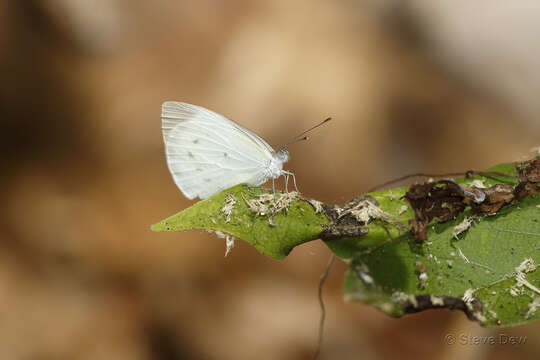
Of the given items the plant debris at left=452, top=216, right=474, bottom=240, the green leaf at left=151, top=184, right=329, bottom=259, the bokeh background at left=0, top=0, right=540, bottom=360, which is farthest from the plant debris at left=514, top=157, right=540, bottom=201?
the bokeh background at left=0, top=0, right=540, bottom=360

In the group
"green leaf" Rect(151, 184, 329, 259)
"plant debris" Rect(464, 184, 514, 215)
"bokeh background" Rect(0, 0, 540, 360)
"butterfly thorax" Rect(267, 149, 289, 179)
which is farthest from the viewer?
"bokeh background" Rect(0, 0, 540, 360)

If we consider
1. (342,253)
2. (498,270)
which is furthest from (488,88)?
(342,253)

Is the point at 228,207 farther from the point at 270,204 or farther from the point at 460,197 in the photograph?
the point at 460,197

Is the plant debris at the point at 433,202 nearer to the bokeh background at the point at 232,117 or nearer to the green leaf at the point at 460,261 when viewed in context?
the green leaf at the point at 460,261

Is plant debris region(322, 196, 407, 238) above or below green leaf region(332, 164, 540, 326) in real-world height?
above

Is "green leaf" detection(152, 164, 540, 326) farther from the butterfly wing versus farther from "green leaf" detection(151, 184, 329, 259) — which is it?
the butterfly wing

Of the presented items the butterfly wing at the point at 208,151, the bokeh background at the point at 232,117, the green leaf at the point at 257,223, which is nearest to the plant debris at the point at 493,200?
the green leaf at the point at 257,223
